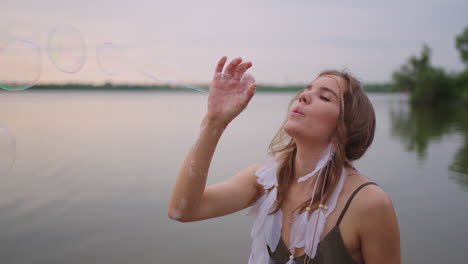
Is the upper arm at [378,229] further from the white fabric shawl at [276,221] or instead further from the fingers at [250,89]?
the fingers at [250,89]

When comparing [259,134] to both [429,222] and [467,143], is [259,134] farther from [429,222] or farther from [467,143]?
[429,222]

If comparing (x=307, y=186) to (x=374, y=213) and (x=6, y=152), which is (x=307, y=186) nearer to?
(x=374, y=213)

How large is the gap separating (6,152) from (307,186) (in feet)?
10.6

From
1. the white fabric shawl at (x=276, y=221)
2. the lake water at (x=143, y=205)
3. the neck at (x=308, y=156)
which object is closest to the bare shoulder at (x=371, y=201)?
the white fabric shawl at (x=276, y=221)

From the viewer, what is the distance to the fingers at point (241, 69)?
1.99 m

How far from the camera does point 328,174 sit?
2.39 m

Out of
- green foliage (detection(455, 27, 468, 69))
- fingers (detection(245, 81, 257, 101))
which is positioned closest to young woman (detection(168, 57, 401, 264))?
fingers (detection(245, 81, 257, 101))

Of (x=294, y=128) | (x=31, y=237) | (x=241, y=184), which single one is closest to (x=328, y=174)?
(x=294, y=128)

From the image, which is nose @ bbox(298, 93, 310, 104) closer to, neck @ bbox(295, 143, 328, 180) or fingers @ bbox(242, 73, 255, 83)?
neck @ bbox(295, 143, 328, 180)

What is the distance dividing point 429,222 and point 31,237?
7081 mm

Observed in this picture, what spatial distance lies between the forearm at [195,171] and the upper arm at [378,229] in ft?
3.09

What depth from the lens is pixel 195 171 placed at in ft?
6.54

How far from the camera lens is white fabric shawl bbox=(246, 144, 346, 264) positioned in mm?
2225

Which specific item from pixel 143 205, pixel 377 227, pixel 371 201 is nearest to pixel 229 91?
pixel 371 201
